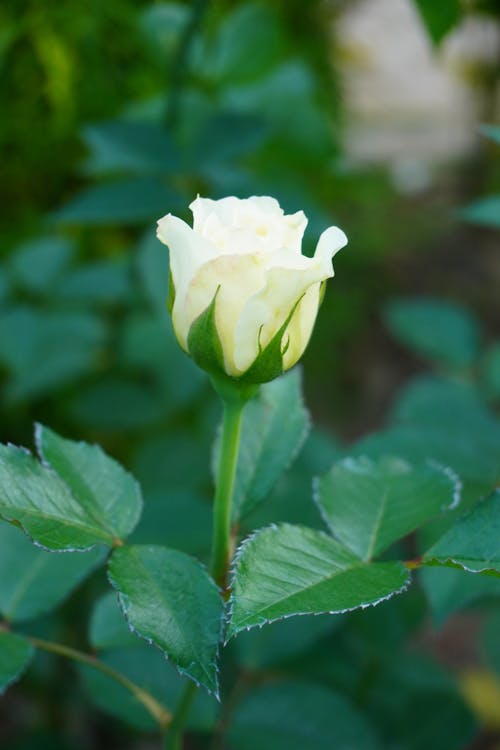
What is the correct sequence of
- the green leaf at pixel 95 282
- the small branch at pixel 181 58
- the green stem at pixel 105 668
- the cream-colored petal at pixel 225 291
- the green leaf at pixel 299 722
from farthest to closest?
the green leaf at pixel 95 282 < the small branch at pixel 181 58 < the green leaf at pixel 299 722 < the green stem at pixel 105 668 < the cream-colored petal at pixel 225 291

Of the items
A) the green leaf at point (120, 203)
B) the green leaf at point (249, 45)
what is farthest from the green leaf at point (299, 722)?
the green leaf at point (249, 45)

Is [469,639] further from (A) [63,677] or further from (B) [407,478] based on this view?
(B) [407,478]

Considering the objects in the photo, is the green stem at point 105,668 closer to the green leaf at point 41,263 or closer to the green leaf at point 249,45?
the green leaf at point 41,263

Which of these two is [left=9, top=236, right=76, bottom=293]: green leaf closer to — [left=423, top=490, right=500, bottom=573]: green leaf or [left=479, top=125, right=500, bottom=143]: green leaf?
[left=479, top=125, right=500, bottom=143]: green leaf

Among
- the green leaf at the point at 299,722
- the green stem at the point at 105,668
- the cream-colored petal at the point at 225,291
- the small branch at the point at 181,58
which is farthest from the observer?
the small branch at the point at 181,58

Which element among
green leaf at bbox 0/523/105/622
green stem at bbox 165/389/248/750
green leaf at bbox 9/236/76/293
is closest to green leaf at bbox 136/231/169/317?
green leaf at bbox 9/236/76/293
